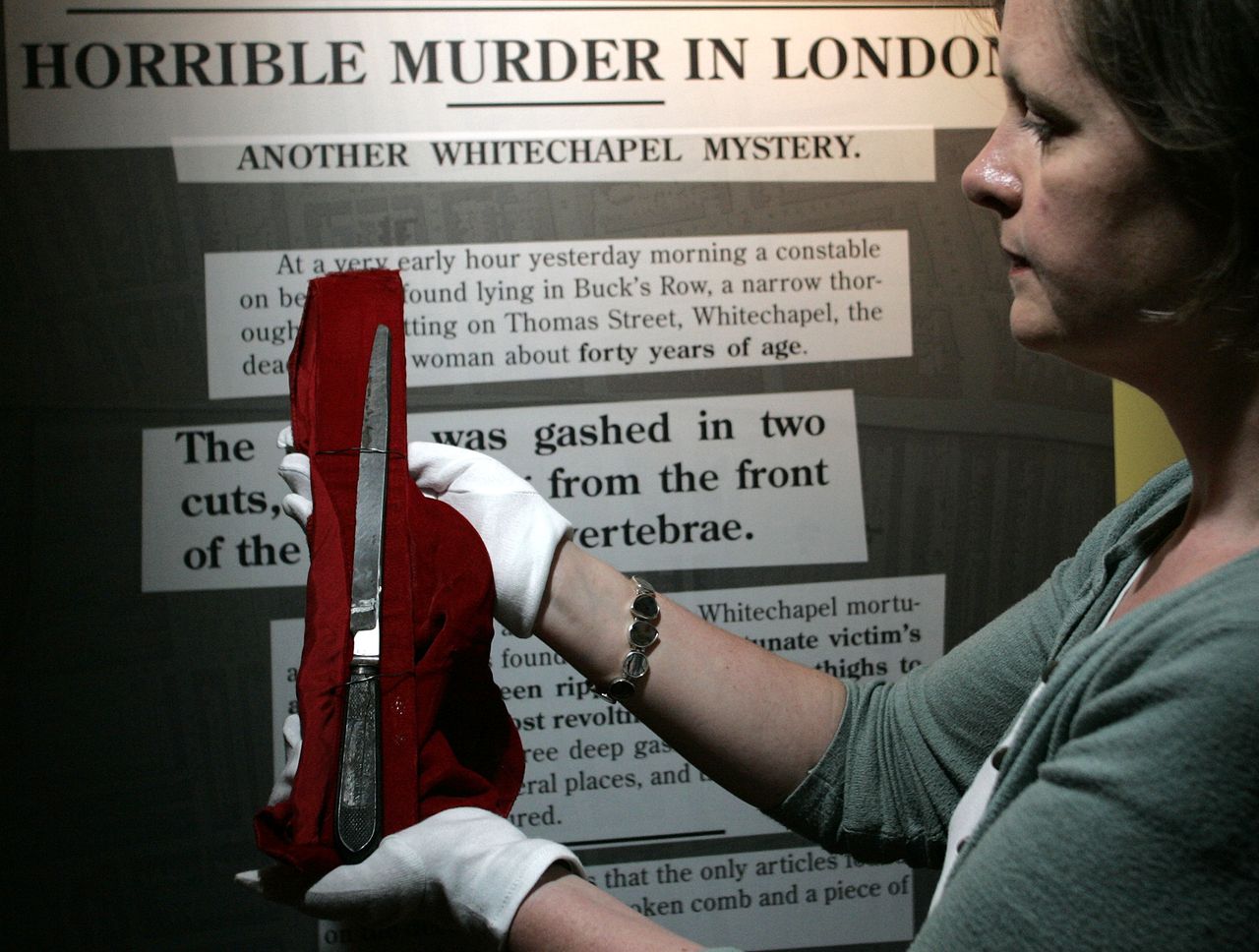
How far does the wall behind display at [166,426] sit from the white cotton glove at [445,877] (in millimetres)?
287

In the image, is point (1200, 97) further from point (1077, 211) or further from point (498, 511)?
point (498, 511)

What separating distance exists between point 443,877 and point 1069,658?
1.01 feet

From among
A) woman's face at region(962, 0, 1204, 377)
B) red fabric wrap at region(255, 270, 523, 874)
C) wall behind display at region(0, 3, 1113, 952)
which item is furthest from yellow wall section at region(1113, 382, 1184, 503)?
red fabric wrap at region(255, 270, 523, 874)

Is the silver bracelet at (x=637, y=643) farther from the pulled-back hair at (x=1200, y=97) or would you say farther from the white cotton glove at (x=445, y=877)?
the pulled-back hair at (x=1200, y=97)

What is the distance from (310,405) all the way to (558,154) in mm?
322

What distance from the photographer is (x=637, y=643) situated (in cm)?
60

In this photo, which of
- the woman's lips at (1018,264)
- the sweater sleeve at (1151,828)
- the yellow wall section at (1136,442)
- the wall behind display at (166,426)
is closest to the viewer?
the sweater sleeve at (1151,828)

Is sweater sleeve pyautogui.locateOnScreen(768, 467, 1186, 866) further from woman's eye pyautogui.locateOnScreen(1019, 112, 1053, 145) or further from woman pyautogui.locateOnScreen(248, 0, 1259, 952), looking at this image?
woman's eye pyautogui.locateOnScreen(1019, 112, 1053, 145)

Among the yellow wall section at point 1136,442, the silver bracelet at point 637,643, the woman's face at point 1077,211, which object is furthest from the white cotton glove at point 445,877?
the yellow wall section at point 1136,442

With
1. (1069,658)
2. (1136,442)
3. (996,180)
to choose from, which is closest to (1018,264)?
(996,180)

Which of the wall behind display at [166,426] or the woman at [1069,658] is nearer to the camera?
the woman at [1069,658]

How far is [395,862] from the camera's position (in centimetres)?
51

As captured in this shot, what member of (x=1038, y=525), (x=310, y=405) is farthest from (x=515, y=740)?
(x=1038, y=525)

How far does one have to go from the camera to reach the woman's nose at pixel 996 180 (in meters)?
0.44
